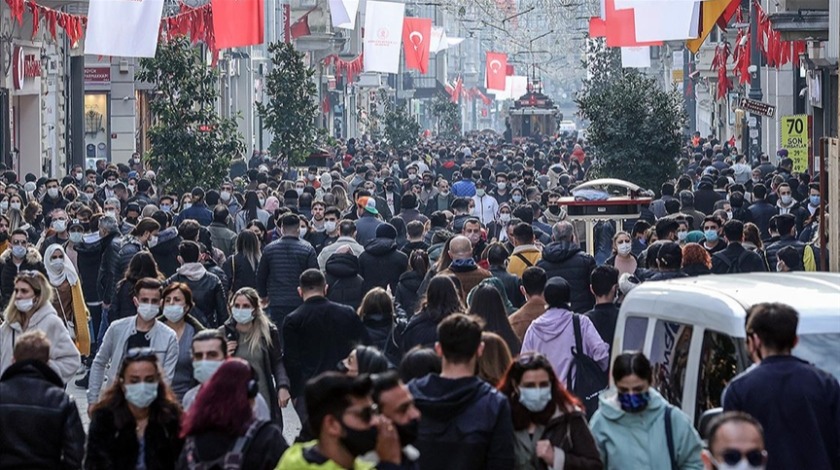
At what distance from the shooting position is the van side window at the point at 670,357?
782 cm

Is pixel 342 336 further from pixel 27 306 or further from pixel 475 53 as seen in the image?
pixel 475 53

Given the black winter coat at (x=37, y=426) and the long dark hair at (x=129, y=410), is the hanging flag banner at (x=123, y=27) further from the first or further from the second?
the long dark hair at (x=129, y=410)

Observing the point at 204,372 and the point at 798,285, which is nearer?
the point at 798,285

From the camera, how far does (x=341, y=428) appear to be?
5.42 meters

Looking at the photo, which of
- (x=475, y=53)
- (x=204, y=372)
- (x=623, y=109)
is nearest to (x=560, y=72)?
(x=475, y=53)

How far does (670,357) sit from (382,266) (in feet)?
24.0

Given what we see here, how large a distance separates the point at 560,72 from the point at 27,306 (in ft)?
479

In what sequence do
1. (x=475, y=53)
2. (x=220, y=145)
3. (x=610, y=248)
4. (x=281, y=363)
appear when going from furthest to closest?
(x=475, y=53) → (x=220, y=145) → (x=610, y=248) → (x=281, y=363)

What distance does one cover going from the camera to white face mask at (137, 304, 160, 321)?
10516 mm

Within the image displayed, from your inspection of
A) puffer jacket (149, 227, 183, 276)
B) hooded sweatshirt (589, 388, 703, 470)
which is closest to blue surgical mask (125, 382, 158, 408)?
hooded sweatshirt (589, 388, 703, 470)

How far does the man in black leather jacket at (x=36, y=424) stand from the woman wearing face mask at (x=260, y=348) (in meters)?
2.43

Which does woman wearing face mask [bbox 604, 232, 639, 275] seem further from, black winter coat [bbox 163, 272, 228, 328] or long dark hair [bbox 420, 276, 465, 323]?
long dark hair [bbox 420, 276, 465, 323]

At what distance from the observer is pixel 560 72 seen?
15575cm

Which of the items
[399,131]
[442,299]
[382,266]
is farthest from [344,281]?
[399,131]
